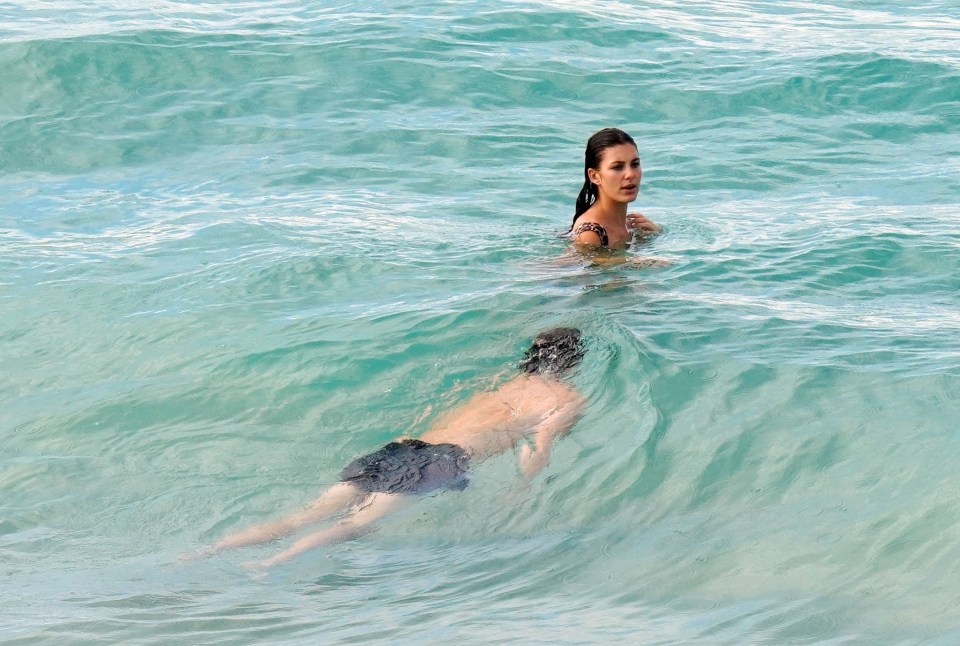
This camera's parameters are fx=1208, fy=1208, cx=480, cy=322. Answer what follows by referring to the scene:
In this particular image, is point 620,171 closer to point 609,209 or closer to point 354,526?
point 609,209

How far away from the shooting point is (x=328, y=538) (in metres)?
5.34

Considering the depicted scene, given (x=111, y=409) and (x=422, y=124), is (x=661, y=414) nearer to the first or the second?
(x=111, y=409)

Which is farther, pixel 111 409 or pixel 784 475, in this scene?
pixel 111 409

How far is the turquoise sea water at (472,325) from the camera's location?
5027 mm

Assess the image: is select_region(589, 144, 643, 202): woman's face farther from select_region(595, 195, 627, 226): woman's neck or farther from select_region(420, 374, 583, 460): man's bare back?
select_region(420, 374, 583, 460): man's bare back

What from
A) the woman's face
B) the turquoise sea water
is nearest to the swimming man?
the turquoise sea water

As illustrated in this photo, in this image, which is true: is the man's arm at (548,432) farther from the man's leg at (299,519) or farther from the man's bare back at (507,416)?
the man's leg at (299,519)

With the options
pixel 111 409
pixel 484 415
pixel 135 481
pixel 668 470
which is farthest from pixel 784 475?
pixel 111 409

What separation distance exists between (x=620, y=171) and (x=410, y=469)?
3.35m

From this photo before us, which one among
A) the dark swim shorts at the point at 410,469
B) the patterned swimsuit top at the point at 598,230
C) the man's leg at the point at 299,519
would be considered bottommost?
the man's leg at the point at 299,519

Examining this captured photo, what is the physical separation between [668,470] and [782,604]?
1.24 metres

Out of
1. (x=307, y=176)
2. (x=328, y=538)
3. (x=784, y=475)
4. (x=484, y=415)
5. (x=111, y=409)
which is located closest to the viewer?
(x=328, y=538)

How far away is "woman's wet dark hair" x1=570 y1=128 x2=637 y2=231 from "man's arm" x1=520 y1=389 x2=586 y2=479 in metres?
2.38

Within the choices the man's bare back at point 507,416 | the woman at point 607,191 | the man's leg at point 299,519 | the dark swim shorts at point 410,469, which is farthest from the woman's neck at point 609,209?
Answer: the man's leg at point 299,519
